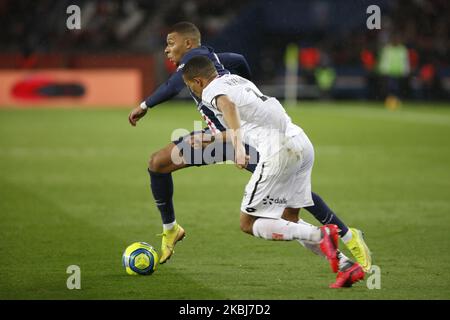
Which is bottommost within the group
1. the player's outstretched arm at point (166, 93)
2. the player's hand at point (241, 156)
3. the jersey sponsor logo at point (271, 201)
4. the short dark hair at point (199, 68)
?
the jersey sponsor logo at point (271, 201)

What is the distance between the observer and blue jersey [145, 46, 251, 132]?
25.8ft

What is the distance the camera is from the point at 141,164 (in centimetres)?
1579

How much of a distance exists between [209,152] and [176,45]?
984mm

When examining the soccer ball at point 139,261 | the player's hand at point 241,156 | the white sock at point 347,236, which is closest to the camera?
the player's hand at point 241,156

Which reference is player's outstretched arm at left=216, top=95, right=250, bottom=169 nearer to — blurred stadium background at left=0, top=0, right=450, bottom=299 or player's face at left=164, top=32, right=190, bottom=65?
blurred stadium background at left=0, top=0, right=450, bottom=299

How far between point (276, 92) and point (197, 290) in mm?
26853

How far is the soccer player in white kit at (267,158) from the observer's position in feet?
22.4

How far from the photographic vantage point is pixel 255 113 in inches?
279

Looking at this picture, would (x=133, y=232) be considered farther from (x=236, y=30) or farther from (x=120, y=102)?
(x=236, y=30)

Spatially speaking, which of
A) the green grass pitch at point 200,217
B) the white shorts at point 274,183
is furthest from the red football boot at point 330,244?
the white shorts at point 274,183

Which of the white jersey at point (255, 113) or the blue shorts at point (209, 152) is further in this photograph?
the blue shorts at point (209, 152)

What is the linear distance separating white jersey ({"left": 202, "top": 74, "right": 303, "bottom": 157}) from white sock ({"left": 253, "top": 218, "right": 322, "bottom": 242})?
508 millimetres

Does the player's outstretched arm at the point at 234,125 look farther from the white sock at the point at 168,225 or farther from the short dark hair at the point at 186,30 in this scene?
the white sock at the point at 168,225
